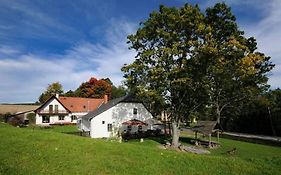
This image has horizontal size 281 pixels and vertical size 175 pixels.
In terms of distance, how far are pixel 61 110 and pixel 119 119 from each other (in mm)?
28389

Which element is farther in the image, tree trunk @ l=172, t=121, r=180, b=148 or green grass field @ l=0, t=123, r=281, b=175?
tree trunk @ l=172, t=121, r=180, b=148

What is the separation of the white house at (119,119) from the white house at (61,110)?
63.9ft

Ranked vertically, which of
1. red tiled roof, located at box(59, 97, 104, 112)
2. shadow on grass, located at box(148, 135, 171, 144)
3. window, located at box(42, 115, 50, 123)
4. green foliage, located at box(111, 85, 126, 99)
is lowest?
shadow on grass, located at box(148, 135, 171, 144)

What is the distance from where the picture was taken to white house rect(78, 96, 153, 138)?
4369cm

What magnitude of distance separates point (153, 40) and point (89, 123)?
67.4ft

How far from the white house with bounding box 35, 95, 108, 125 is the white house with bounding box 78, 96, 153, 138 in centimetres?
1948

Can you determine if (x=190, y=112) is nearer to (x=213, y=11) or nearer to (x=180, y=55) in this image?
(x=180, y=55)

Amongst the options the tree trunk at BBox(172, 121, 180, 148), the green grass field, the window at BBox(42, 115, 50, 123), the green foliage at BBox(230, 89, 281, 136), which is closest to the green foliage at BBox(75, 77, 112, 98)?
the window at BBox(42, 115, 50, 123)

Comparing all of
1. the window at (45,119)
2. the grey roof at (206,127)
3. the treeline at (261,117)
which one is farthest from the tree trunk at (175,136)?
the window at (45,119)

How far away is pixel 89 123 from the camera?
1789 inches

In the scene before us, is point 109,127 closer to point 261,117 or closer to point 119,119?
point 119,119

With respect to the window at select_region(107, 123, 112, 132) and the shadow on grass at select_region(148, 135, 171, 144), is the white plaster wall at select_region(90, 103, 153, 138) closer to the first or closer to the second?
the window at select_region(107, 123, 112, 132)

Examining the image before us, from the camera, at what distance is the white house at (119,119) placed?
4369cm

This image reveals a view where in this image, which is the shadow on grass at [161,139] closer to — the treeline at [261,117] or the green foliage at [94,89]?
the treeline at [261,117]
